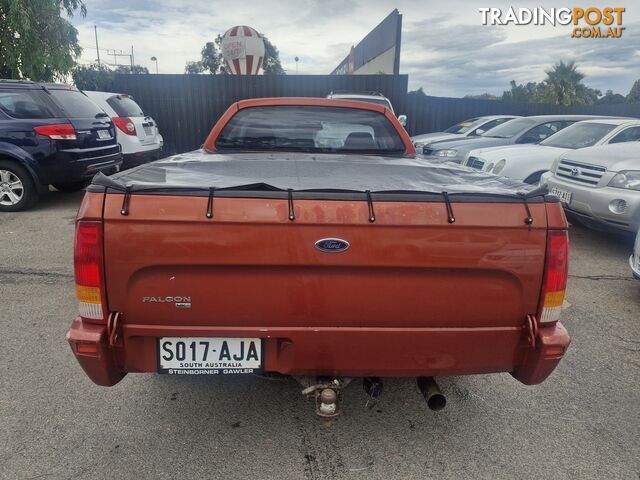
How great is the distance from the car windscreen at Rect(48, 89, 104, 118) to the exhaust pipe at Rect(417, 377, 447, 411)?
701 centimetres

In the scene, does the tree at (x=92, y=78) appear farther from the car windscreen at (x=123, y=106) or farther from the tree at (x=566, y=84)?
the tree at (x=566, y=84)

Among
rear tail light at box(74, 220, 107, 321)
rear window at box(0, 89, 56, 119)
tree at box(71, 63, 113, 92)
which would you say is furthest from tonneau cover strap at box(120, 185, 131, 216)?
tree at box(71, 63, 113, 92)

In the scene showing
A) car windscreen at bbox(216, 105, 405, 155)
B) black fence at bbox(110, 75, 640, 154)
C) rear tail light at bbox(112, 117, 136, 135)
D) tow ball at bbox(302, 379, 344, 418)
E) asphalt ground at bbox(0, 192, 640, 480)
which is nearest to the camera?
tow ball at bbox(302, 379, 344, 418)

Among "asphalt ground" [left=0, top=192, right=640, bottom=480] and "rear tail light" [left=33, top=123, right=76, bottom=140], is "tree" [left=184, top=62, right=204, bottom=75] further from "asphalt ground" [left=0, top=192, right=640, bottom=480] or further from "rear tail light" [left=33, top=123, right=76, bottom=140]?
"asphalt ground" [left=0, top=192, right=640, bottom=480]

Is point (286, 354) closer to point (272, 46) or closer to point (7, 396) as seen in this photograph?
point (7, 396)

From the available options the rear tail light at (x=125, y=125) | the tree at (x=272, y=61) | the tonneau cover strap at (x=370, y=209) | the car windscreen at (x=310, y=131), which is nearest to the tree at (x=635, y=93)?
the tree at (x=272, y=61)

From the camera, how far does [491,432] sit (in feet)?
8.17

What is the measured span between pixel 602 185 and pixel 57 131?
741cm

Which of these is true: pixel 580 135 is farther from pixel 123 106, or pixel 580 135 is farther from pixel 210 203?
pixel 123 106

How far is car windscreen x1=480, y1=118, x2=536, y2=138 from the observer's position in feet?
32.5

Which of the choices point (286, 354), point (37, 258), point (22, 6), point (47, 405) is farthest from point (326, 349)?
point (22, 6)

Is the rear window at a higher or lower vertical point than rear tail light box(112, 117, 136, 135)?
higher

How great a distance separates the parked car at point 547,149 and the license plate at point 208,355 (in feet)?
20.5

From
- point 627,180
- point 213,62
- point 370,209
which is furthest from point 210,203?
point 213,62
